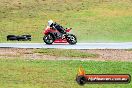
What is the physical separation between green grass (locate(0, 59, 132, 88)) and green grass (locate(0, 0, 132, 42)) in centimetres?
1347

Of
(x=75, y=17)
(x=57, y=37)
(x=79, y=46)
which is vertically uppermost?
(x=57, y=37)

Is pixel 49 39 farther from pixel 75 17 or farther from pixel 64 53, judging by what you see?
pixel 75 17

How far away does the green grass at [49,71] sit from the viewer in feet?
76.3

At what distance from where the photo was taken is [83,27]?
49750 millimetres

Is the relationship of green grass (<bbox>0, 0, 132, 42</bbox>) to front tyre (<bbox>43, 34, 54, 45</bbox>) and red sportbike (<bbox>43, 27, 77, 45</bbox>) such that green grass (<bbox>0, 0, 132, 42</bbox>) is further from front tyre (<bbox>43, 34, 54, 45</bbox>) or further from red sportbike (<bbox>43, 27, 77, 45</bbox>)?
front tyre (<bbox>43, 34, 54, 45</bbox>)

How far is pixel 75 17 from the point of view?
54469 mm

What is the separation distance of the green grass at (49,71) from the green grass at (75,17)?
A: 1347 cm

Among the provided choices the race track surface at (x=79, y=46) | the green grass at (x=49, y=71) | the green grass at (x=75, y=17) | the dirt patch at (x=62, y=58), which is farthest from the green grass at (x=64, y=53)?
the green grass at (x=75, y=17)

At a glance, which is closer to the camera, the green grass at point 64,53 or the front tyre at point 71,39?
the green grass at point 64,53

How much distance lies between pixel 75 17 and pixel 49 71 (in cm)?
2865

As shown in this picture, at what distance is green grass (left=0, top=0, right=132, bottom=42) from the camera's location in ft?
152

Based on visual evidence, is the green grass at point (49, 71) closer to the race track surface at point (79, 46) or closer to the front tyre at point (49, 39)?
the race track surface at point (79, 46)

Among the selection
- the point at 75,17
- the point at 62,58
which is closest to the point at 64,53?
the point at 62,58

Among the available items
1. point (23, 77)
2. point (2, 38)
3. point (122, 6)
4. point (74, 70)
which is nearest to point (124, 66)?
point (74, 70)
